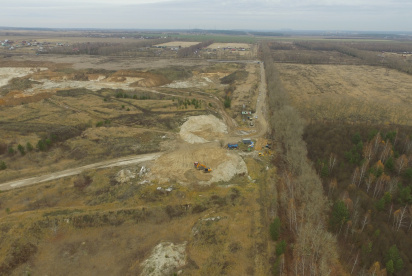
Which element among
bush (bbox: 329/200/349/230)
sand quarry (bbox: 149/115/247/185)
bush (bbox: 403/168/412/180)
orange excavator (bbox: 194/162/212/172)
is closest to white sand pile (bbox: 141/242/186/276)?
sand quarry (bbox: 149/115/247/185)

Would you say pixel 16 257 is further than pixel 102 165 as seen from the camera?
No

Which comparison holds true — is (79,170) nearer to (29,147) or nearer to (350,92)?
(29,147)

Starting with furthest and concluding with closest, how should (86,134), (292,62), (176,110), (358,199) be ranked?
1. (292,62)
2. (176,110)
3. (86,134)
4. (358,199)

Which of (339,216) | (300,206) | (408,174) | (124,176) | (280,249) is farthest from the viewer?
(124,176)

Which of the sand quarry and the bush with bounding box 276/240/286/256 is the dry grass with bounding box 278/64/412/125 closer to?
the sand quarry

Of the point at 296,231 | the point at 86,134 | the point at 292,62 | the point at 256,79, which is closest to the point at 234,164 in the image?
the point at 296,231

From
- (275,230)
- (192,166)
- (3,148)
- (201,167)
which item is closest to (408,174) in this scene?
(275,230)

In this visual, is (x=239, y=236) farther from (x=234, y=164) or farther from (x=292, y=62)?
(x=292, y=62)
